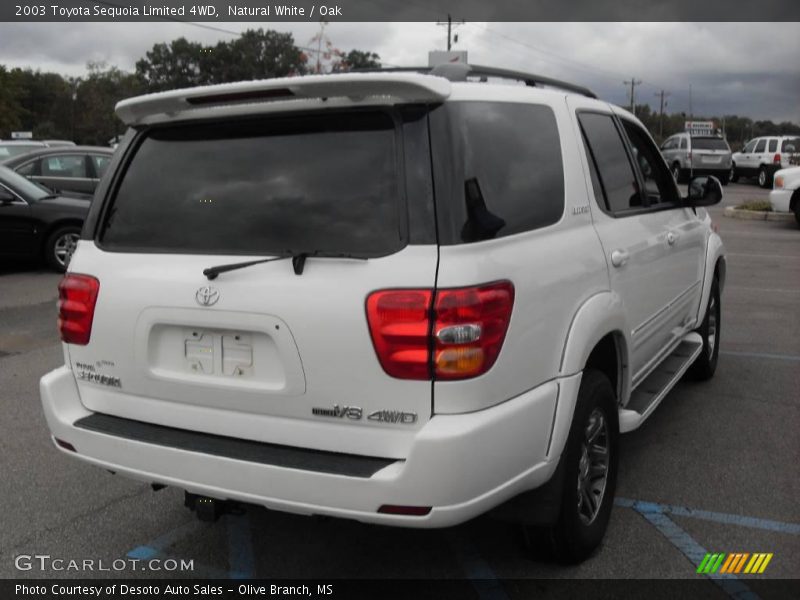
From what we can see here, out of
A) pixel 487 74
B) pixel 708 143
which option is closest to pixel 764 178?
pixel 708 143

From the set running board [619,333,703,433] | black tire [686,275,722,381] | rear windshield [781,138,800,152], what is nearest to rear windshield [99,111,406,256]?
running board [619,333,703,433]

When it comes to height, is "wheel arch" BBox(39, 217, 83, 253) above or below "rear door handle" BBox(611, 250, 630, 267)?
below

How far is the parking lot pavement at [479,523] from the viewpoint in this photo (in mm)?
3283

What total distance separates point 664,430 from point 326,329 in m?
3.00

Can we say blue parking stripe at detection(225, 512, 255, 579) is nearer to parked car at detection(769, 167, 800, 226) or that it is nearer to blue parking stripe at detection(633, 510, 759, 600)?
blue parking stripe at detection(633, 510, 759, 600)

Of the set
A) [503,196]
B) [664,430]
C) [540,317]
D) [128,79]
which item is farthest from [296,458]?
[128,79]

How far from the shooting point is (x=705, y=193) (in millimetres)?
5043

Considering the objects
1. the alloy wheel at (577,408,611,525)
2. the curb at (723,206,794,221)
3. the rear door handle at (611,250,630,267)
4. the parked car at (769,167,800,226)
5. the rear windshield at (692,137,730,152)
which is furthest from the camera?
the rear windshield at (692,137,730,152)

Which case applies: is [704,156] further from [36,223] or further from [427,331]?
[427,331]

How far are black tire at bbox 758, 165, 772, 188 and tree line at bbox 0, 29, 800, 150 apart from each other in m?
18.8

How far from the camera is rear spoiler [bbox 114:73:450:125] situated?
2580mm

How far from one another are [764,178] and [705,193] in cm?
2754

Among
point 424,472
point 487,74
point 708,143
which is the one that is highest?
point 708,143

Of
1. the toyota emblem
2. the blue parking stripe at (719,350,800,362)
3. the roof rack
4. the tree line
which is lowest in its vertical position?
the blue parking stripe at (719,350,800,362)
